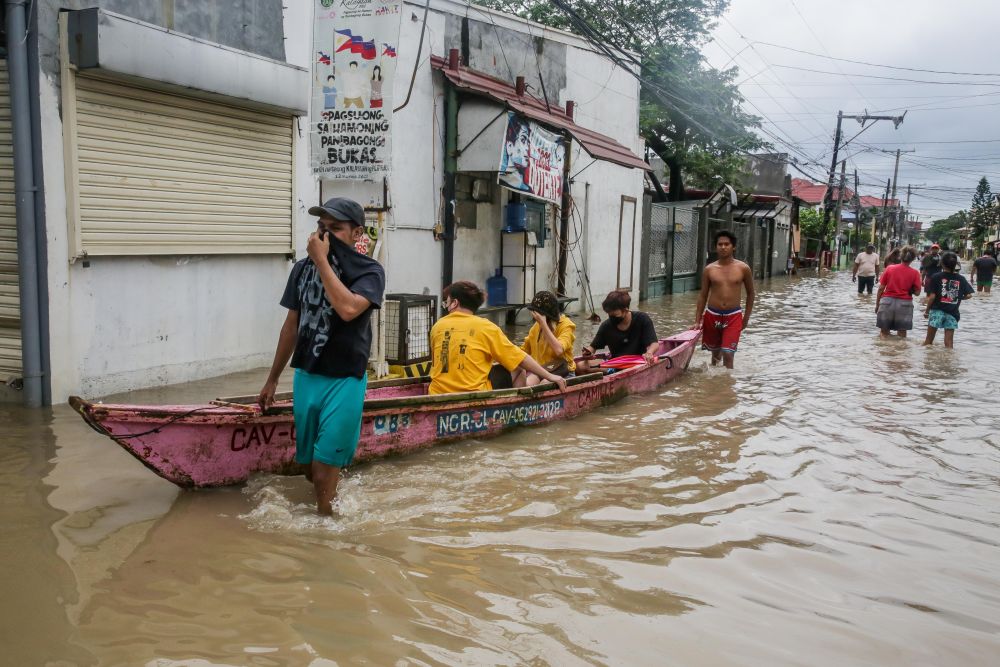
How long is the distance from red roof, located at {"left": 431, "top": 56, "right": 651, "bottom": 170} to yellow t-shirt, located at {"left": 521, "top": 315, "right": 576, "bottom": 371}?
15.5 feet

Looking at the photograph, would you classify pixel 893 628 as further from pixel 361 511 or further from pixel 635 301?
pixel 635 301

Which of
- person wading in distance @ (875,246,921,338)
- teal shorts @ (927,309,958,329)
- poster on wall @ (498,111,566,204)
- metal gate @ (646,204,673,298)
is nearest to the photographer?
poster on wall @ (498,111,566,204)

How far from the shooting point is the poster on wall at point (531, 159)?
38.2 feet

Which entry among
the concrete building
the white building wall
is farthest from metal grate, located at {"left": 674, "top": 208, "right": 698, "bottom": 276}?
the white building wall

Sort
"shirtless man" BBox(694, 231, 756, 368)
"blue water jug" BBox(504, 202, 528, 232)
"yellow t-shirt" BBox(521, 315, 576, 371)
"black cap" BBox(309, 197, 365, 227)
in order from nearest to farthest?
"black cap" BBox(309, 197, 365, 227) → "yellow t-shirt" BBox(521, 315, 576, 371) → "shirtless man" BBox(694, 231, 756, 368) → "blue water jug" BBox(504, 202, 528, 232)

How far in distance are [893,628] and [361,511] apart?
9.34ft

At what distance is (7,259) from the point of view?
7.20 m

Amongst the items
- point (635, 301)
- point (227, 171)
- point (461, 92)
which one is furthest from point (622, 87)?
point (227, 171)

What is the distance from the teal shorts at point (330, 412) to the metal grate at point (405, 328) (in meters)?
3.86

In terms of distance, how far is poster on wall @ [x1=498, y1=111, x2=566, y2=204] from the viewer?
38.2 ft

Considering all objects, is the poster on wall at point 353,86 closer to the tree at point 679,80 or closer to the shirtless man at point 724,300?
the shirtless man at point 724,300

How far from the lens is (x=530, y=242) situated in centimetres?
1423

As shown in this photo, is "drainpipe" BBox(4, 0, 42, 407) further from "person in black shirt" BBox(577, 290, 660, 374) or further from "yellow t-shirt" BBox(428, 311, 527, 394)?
"person in black shirt" BBox(577, 290, 660, 374)

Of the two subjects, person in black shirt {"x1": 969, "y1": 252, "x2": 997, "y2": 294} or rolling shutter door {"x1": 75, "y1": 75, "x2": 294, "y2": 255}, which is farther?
person in black shirt {"x1": 969, "y1": 252, "x2": 997, "y2": 294}
